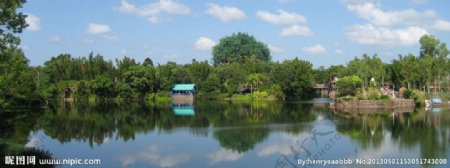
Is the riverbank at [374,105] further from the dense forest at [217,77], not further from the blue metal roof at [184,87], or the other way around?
the blue metal roof at [184,87]

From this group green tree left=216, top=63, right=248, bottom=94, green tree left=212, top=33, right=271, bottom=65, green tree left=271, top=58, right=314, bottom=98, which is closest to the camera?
green tree left=271, top=58, right=314, bottom=98

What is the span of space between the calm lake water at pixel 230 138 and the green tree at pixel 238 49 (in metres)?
70.2

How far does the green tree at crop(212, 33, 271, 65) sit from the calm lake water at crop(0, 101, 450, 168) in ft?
230

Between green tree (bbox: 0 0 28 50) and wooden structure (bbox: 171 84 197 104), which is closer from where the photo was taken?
green tree (bbox: 0 0 28 50)

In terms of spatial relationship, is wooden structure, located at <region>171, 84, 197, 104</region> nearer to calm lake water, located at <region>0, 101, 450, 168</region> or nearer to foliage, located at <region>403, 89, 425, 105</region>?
calm lake water, located at <region>0, 101, 450, 168</region>

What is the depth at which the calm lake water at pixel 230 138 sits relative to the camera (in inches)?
888

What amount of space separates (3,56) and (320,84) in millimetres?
77289

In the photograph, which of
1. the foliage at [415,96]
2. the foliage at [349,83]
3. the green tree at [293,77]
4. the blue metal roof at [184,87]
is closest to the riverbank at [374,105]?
the foliage at [415,96]

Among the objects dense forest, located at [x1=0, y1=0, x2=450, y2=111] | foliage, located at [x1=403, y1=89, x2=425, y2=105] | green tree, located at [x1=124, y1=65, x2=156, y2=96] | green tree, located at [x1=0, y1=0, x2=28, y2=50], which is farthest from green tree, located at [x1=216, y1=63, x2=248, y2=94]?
green tree, located at [x1=0, y1=0, x2=28, y2=50]

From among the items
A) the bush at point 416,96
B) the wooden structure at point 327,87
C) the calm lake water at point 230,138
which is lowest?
the calm lake water at point 230,138

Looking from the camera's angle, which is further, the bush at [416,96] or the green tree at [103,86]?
the green tree at [103,86]

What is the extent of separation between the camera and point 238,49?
113 metres

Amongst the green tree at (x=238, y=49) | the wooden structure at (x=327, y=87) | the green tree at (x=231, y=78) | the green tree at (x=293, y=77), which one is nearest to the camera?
the green tree at (x=293, y=77)

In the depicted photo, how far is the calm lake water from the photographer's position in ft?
74.0
